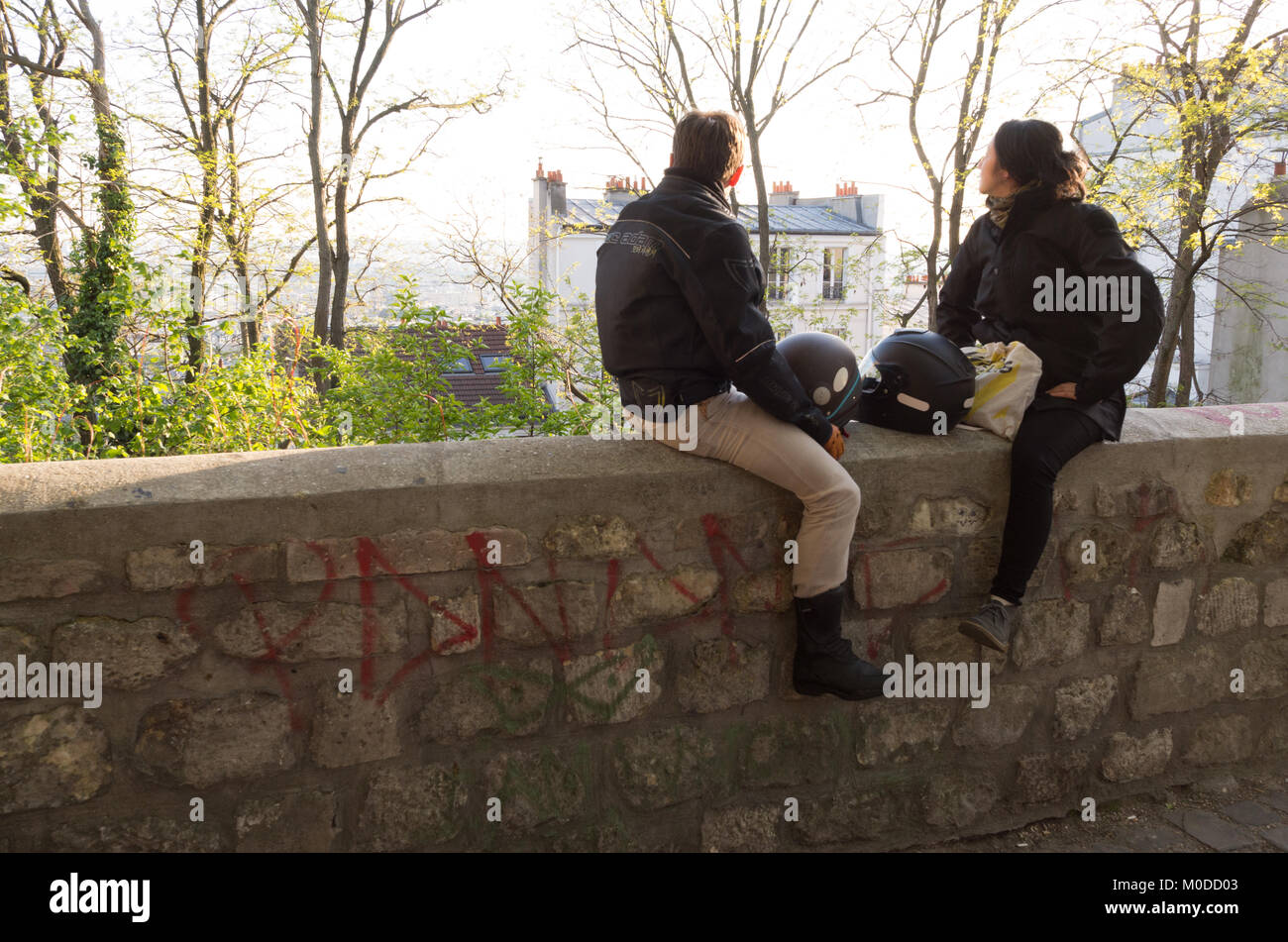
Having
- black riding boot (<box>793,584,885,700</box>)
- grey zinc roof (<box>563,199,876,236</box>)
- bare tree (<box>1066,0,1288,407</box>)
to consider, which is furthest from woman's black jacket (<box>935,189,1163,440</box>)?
grey zinc roof (<box>563,199,876,236</box>)

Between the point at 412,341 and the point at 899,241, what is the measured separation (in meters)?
12.2

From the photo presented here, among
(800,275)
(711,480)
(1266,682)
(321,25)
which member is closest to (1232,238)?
(800,275)

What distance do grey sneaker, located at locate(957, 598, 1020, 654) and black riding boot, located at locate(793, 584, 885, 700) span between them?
1.27 ft

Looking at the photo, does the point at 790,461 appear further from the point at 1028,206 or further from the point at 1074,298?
the point at 1028,206

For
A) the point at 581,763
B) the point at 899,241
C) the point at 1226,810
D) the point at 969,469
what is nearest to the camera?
the point at 581,763

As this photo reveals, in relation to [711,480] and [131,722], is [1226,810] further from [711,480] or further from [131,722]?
[131,722]

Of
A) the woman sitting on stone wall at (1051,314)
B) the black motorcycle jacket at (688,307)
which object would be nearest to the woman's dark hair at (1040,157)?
the woman sitting on stone wall at (1051,314)

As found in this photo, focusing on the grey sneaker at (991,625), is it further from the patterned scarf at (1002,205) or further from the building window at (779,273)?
the building window at (779,273)

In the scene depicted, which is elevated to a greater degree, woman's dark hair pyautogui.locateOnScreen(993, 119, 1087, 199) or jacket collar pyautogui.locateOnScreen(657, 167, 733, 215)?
woman's dark hair pyautogui.locateOnScreen(993, 119, 1087, 199)

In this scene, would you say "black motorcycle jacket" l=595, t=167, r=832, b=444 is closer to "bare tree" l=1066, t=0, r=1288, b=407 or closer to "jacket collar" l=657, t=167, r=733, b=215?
"jacket collar" l=657, t=167, r=733, b=215

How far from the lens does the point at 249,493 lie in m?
2.46

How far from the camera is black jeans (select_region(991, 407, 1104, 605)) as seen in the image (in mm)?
3197

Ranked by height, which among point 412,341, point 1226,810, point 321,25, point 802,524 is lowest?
point 1226,810

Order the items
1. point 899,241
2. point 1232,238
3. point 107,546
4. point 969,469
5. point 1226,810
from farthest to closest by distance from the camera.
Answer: point 899,241, point 1232,238, point 1226,810, point 969,469, point 107,546
